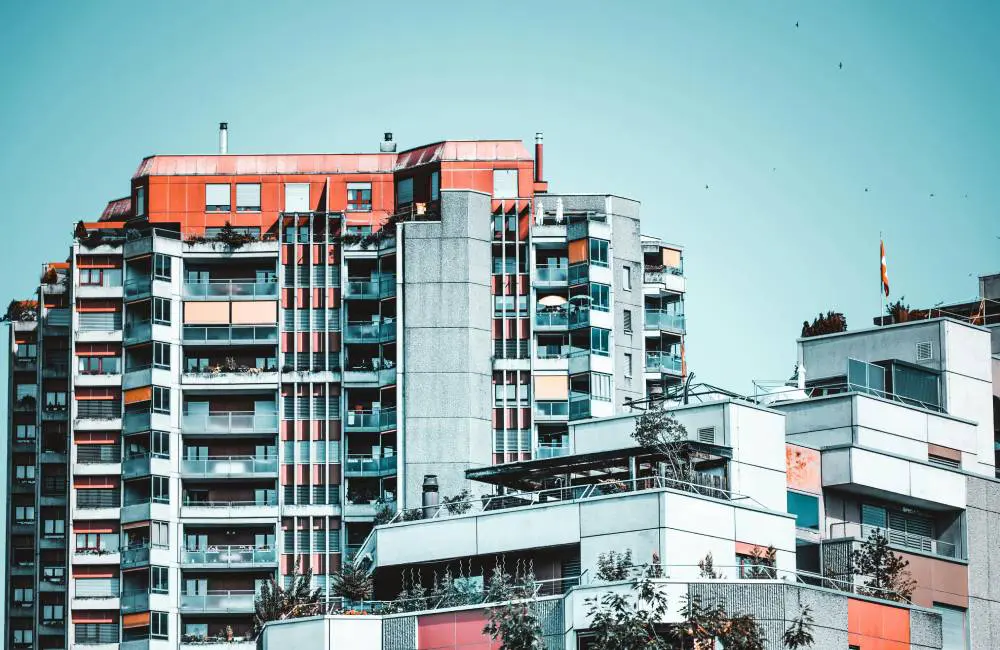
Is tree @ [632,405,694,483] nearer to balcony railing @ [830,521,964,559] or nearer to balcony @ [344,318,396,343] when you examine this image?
balcony railing @ [830,521,964,559]

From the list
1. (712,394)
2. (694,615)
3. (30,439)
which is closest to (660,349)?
(30,439)

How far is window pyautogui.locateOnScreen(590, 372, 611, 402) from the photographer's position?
112 metres

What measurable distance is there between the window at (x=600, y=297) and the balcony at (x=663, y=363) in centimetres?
904

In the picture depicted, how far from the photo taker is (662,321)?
412 feet

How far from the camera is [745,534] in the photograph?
71062 millimetres

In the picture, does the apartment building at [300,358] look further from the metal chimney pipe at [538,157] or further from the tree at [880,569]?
the tree at [880,569]

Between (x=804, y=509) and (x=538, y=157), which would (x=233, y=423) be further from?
(x=804, y=509)

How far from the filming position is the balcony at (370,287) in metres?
114

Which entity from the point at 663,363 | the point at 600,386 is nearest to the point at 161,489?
the point at 600,386

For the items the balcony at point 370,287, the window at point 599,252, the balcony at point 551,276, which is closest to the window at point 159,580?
the balcony at point 370,287

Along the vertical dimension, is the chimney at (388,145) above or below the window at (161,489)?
above

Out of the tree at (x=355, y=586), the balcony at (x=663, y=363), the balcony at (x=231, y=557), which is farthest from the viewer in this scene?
the balcony at (x=663, y=363)

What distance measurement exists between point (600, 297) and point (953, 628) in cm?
3956

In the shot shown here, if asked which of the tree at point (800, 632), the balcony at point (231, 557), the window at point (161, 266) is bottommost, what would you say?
the tree at point (800, 632)
